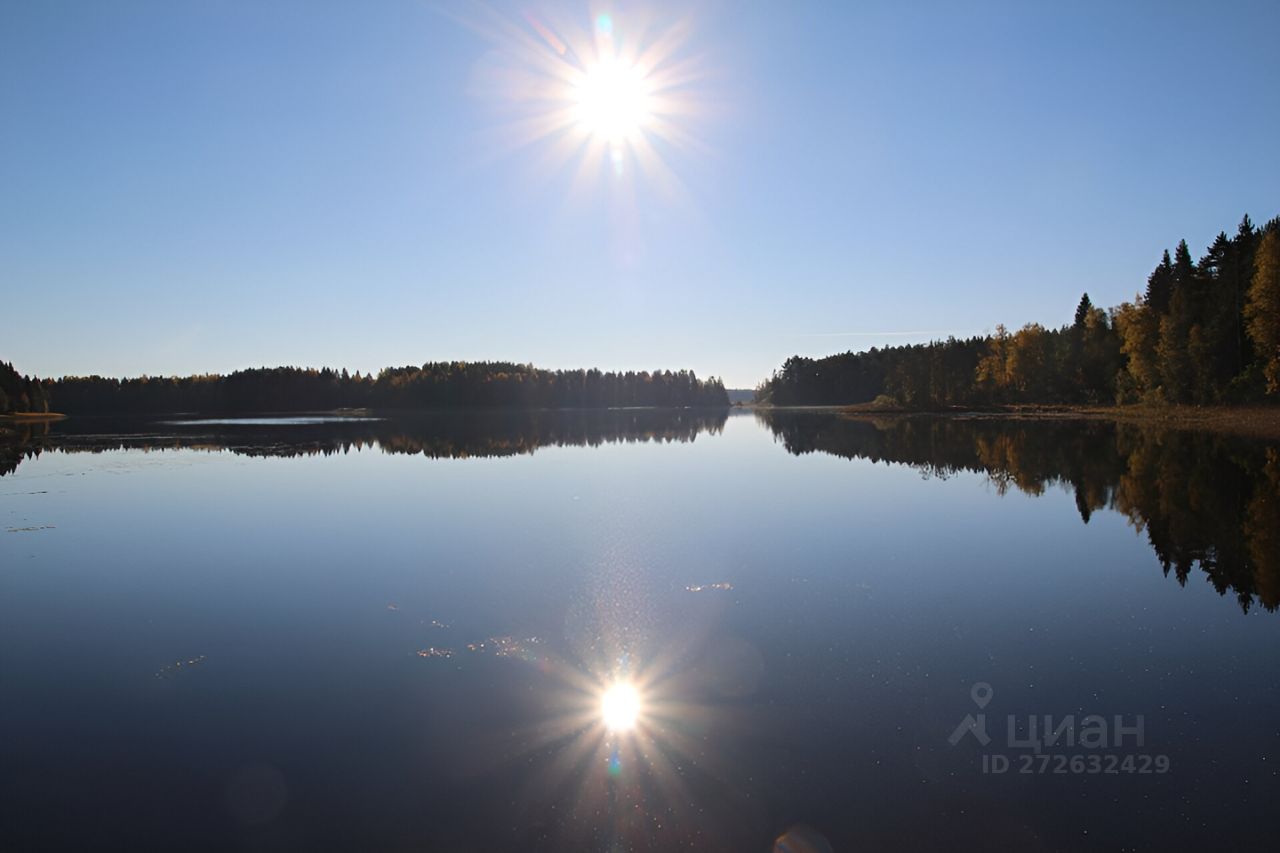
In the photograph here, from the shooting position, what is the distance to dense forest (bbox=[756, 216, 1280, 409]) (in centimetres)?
5519

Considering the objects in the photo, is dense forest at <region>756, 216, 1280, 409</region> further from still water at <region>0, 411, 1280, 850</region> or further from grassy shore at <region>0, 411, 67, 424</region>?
grassy shore at <region>0, 411, 67, 424</region>

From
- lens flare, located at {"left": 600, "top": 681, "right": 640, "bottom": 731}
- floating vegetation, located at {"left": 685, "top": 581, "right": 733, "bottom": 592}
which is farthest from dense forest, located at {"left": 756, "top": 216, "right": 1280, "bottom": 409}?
lens flare, located at {"left": 600, "top": 681, "right": 640, "bottom": 731}

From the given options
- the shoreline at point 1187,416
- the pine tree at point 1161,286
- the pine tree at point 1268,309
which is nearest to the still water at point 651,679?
the shoreline at point 1187,416

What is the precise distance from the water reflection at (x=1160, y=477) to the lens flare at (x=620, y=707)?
11.8m

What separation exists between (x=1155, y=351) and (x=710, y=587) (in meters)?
77.6

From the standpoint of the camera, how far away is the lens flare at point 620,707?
846 centimetres

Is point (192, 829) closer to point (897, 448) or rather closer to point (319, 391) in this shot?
point (897, 448)

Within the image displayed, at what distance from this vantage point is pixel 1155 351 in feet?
232

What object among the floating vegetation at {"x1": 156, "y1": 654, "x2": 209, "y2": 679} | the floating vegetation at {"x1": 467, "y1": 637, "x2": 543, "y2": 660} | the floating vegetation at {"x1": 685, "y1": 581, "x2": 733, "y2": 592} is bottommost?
the floating vegetation at {"x1": 156, "y1": 654, "x2": 209, "y2": 679}

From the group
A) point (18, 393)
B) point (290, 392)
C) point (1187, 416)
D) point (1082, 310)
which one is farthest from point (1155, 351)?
point (290, 392)

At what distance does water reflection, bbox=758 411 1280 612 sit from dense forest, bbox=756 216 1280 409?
994 centimetres

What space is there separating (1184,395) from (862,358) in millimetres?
125997

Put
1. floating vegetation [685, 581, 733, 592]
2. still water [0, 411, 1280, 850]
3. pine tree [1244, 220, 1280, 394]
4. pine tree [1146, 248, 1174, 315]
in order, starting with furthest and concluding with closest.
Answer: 1. pine tree [1146, 248, 1174, 315]
2. pine tree [1244, 220, 1280, 394]
3. floating vegetation [685, 581, 733, 592]
4. still water [0, 411, 1280, 850]

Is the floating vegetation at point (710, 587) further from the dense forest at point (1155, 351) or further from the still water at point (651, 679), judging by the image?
the dense forest at point (1155, 351)
